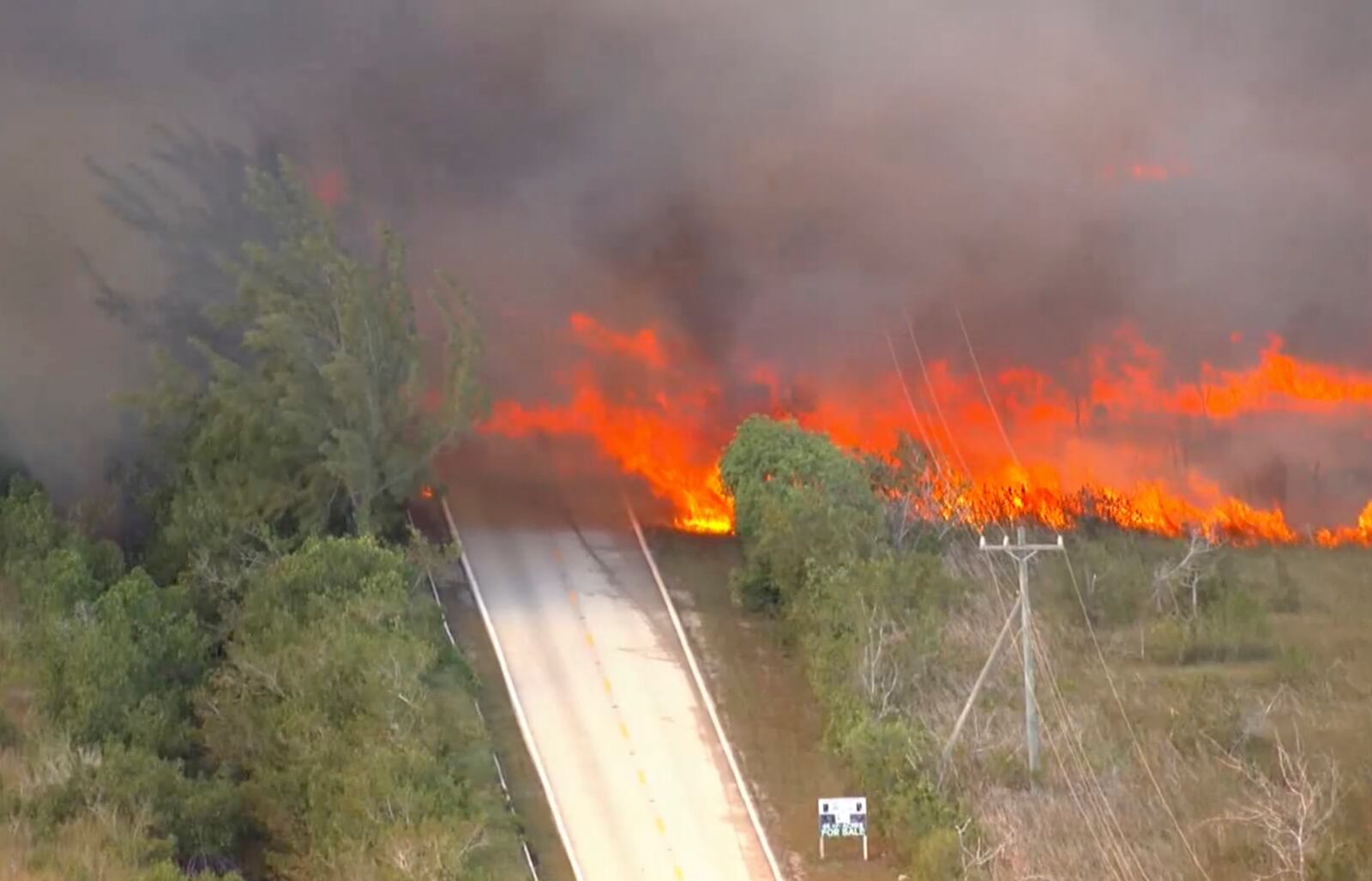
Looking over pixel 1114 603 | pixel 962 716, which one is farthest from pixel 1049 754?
pixel 1114 603

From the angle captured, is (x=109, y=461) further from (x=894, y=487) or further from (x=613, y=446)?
(x=894, y=487)

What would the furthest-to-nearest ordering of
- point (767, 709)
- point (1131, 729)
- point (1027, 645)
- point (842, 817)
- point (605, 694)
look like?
1. point (605, 694)
2. point (767, 709)
3. point (1131, 729)
4. point (842, 817)
5. point (1027, 645)

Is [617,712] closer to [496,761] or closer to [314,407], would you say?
[496,761]

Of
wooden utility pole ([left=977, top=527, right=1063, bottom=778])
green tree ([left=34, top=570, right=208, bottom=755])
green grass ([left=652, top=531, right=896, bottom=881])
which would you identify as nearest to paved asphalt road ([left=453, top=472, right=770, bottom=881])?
green grass ([left=652, top=531, right=896, bottom=881])

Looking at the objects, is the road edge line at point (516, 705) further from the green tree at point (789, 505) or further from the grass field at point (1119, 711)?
the green tree at point (789, 505)

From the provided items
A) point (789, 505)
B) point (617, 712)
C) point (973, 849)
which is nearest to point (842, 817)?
point (973, 849)

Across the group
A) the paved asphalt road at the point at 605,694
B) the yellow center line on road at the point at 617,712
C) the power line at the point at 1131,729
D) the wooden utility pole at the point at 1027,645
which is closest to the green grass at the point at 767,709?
the paved asphalt road at the point at 605,694
